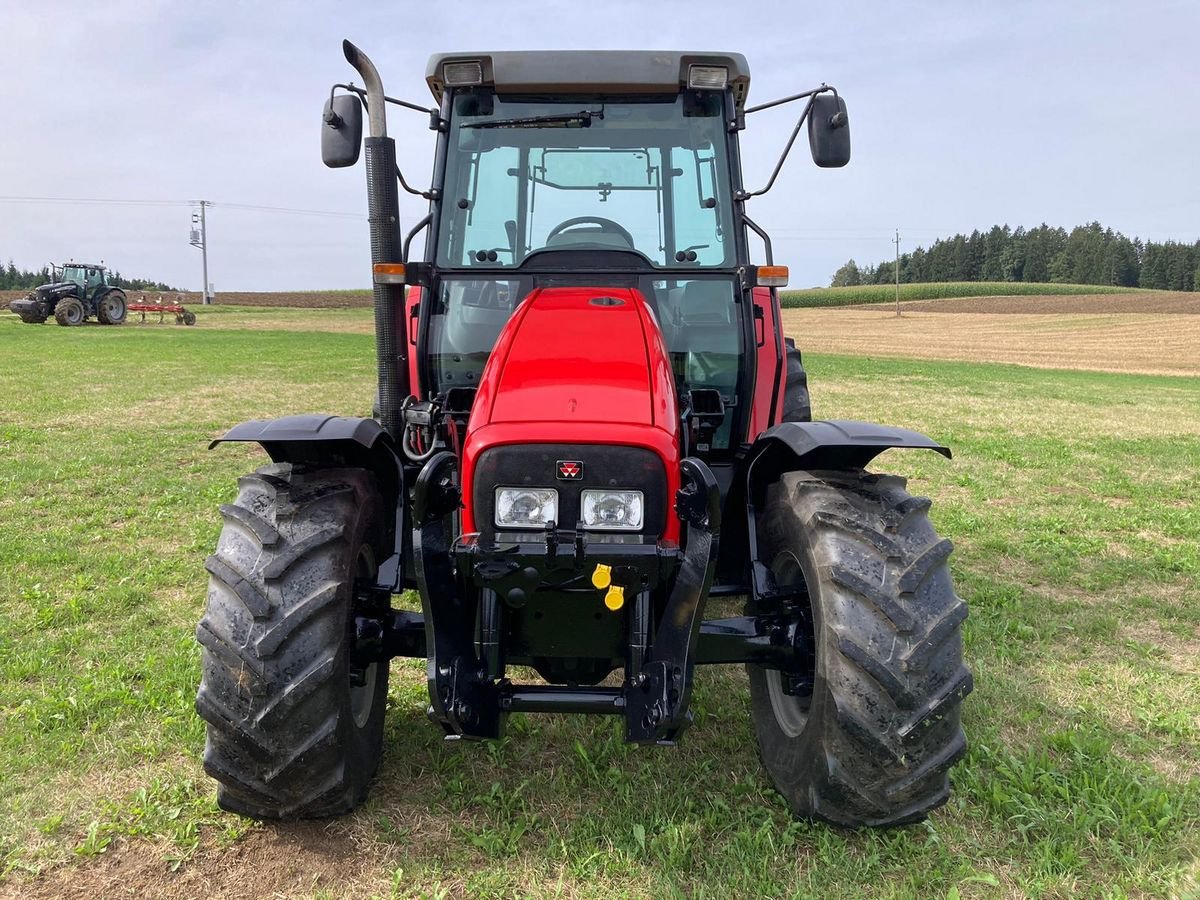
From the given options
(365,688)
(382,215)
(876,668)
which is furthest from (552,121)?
(876,668)

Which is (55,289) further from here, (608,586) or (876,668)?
(876,668)

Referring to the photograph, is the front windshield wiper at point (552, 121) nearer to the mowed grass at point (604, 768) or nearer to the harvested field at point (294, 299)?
the mowed grass at point (604, 768)

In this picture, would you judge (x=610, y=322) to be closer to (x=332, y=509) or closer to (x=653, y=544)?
(x=653, y=544)

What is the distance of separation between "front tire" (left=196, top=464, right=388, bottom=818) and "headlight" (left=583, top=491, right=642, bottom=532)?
802 millimetres

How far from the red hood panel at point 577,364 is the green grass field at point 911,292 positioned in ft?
206

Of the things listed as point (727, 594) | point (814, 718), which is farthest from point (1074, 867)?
point (727, 594)

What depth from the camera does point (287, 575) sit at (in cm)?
271

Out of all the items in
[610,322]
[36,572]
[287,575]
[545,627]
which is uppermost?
[610,322]

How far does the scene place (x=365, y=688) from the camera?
124 inches

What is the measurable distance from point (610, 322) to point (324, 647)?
1481mm

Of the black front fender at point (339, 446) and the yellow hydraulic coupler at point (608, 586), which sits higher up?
the black front fender at point (339, 446)

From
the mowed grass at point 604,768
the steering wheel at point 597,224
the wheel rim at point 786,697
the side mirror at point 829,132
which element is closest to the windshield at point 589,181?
the steering wheel at point 597,224

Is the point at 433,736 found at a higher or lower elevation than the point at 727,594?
lower

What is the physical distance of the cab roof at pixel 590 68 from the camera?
12.5ft
